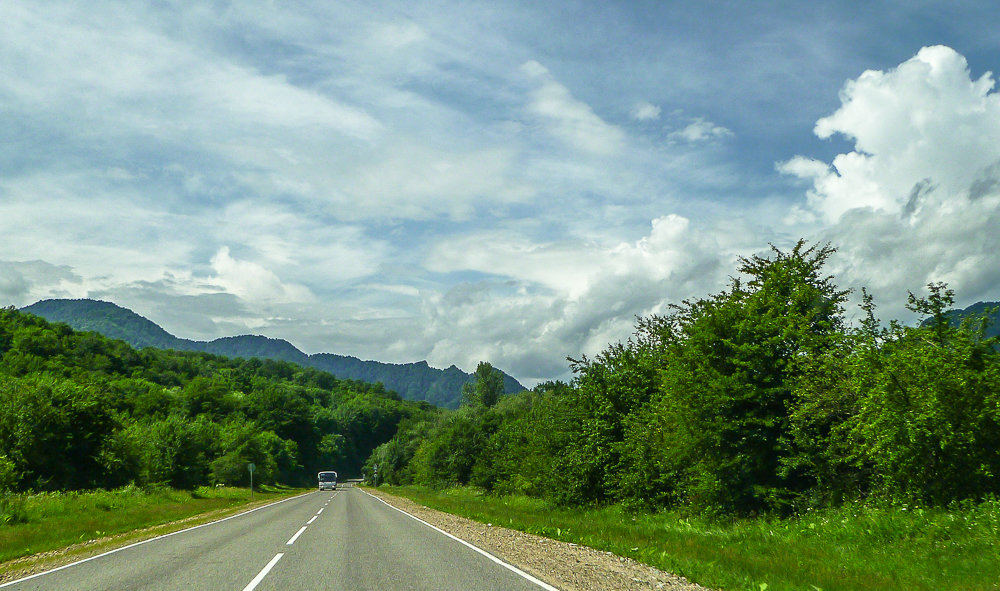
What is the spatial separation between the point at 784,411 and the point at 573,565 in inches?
427

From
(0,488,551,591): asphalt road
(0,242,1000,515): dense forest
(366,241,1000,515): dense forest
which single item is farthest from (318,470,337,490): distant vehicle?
(0,488,551,591): asphalt road

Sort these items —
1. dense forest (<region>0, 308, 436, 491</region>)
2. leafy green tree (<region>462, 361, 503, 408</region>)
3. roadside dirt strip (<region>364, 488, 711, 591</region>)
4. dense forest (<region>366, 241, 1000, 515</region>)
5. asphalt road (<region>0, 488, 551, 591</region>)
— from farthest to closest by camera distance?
leafy green tree (<region>462, 361, 503, 408</region>)
dense forest (<region>0, 308, 436, 491</region>)
dense forest (<region>366, 241, 1000, 515</region>)
roadside dirt strip (<region>364, 488, 711, 591</region>)
asphalt road (<region>0, 488, 551, 591</region>)

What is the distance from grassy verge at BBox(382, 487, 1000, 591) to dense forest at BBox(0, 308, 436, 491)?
94.9 feet

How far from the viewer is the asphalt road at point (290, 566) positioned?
913 centimetres

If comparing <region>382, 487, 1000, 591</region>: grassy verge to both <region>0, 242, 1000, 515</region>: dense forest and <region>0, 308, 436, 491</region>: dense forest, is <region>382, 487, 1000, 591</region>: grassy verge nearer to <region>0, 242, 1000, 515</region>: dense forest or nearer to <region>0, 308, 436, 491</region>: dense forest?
<region>0, 242, 1000, 515</region>: dense forest

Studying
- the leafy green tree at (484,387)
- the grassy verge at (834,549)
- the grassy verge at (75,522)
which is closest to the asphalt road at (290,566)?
the grassy verge at (75,522)

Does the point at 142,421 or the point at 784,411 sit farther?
the point at 142,421

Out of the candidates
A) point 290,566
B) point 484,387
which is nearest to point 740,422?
point 290,566

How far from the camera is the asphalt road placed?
9130 mm

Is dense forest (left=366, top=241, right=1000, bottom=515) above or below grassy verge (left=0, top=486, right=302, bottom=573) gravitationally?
above

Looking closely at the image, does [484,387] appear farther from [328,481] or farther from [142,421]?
[142,421]

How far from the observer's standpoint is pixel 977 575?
9.11 meters

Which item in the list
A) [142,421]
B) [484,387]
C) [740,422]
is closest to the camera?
[740,422]

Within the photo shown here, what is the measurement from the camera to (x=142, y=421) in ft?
241
